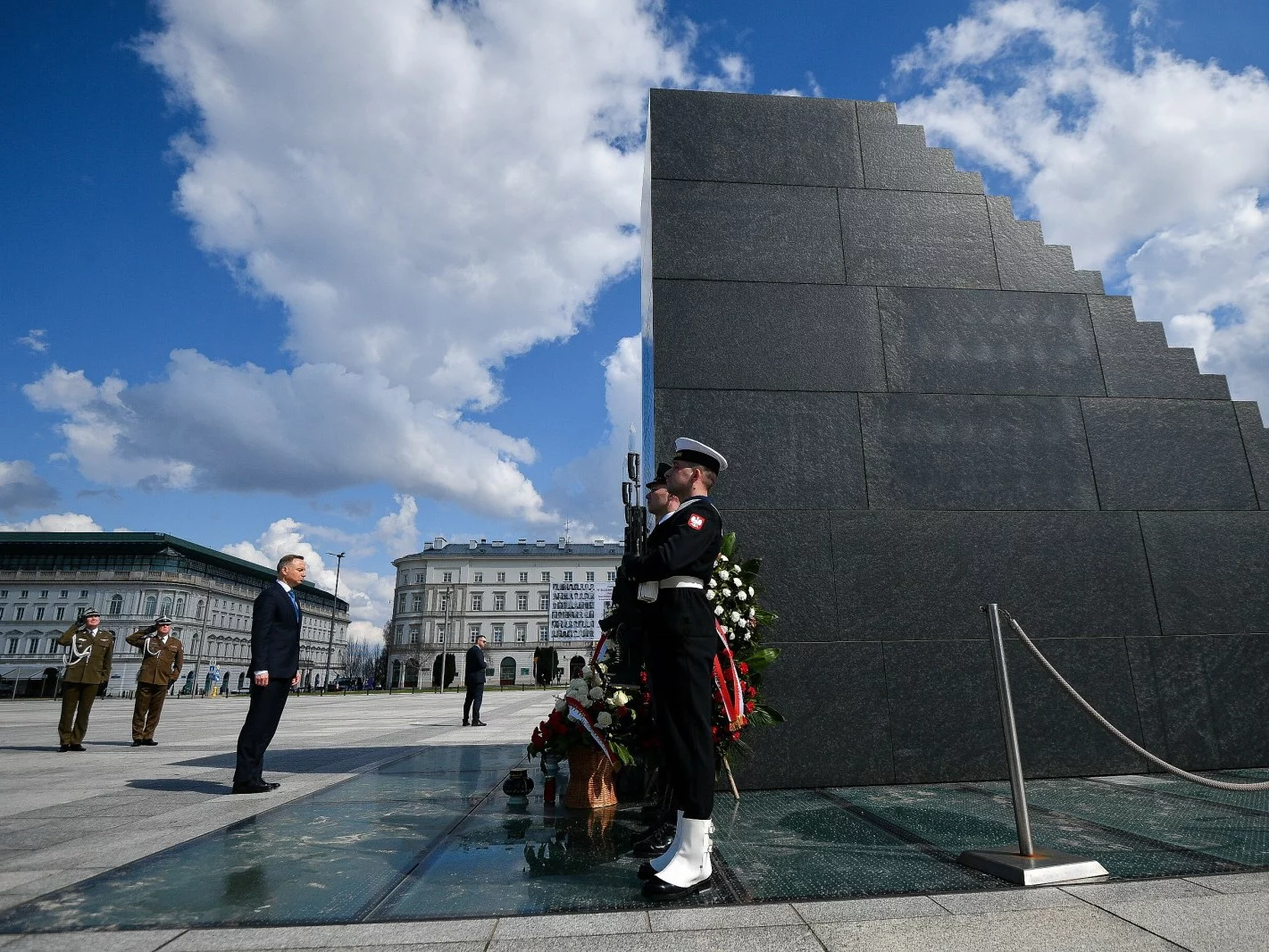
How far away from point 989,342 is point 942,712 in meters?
3.34

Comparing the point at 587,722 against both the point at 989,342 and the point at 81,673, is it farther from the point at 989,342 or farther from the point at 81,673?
the point at 81,673

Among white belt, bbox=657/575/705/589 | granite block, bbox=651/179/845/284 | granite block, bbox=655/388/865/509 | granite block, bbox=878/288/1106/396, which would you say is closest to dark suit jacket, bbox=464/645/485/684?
granite block, bbox=655/388/865/509

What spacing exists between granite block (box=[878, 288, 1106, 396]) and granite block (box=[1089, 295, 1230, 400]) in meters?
0.13

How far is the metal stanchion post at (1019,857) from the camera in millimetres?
3002

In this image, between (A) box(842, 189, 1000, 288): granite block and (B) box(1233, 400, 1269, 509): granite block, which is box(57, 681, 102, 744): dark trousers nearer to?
(A) box(842, 189, 1000, 288): granite block

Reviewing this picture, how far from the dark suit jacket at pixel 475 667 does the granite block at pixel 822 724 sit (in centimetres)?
955

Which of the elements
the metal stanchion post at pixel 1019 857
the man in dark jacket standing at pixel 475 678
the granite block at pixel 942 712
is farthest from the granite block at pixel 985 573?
the man in dark jacket standing at pixel 475 678

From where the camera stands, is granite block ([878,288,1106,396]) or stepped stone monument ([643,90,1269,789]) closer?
stepped stone monument ([643,90,1269,789])

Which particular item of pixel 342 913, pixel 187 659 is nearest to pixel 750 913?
pixel 342 913

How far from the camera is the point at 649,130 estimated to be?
22.7 feet

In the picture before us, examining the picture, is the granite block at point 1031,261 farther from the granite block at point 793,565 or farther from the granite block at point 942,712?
the granite block at point 942,712

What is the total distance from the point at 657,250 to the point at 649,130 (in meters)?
1.50

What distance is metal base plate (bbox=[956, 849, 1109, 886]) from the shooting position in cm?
298

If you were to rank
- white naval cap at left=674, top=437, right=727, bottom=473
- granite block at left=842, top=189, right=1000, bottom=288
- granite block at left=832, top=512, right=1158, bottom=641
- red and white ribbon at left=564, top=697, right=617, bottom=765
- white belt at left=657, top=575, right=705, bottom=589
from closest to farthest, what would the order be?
white belt at left=657, top=575, right=705, bottom=589 < white naval cap at left=674, top=437, right=727, bottom=473 < red and white ribbon at left=564, top=697, right=617, bottom=765 < granite block at left=832, top=512, right=1158, bottom=641 < granite block at left=842, top=189, right=1000, bottom=288
